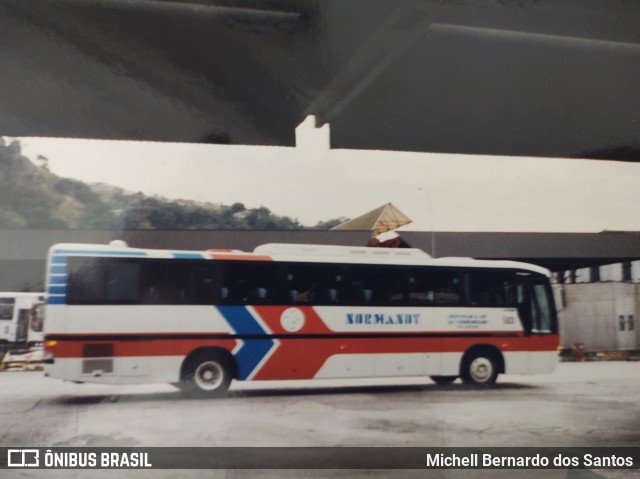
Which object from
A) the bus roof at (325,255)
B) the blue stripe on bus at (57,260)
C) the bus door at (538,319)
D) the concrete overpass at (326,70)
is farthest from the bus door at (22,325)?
the bus door at (538,319)

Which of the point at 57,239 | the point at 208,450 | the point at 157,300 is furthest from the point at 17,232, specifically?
the point at 208,450

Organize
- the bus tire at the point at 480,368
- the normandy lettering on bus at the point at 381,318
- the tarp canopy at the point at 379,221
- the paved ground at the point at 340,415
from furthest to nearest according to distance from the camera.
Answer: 1. the normandy lettering on bus at the point at 381,318
2. the bus tire at the point at 480,368
3. the tarp canopy at the point at 379,221
4. the paved ground at the point at 340,415

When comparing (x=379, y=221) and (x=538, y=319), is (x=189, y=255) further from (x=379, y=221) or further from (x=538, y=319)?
(x=538, y=319)

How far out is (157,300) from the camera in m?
4.80

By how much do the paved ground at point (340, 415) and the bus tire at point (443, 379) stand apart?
4.2 inches

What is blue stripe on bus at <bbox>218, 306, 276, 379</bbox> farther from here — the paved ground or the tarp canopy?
the tarp canopy

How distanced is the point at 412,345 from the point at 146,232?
2401 millimetres

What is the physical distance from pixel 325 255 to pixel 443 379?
4.56ft

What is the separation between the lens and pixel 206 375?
175 inches

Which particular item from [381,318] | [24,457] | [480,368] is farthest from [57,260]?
[480,368]

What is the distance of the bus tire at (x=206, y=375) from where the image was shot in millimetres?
4447

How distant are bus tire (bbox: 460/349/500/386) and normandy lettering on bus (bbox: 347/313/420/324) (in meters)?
0.55

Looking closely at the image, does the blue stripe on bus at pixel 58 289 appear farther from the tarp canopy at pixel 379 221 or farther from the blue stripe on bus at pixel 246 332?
the tarp canopy at pixel 379 221

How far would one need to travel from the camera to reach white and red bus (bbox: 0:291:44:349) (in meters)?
3.99
